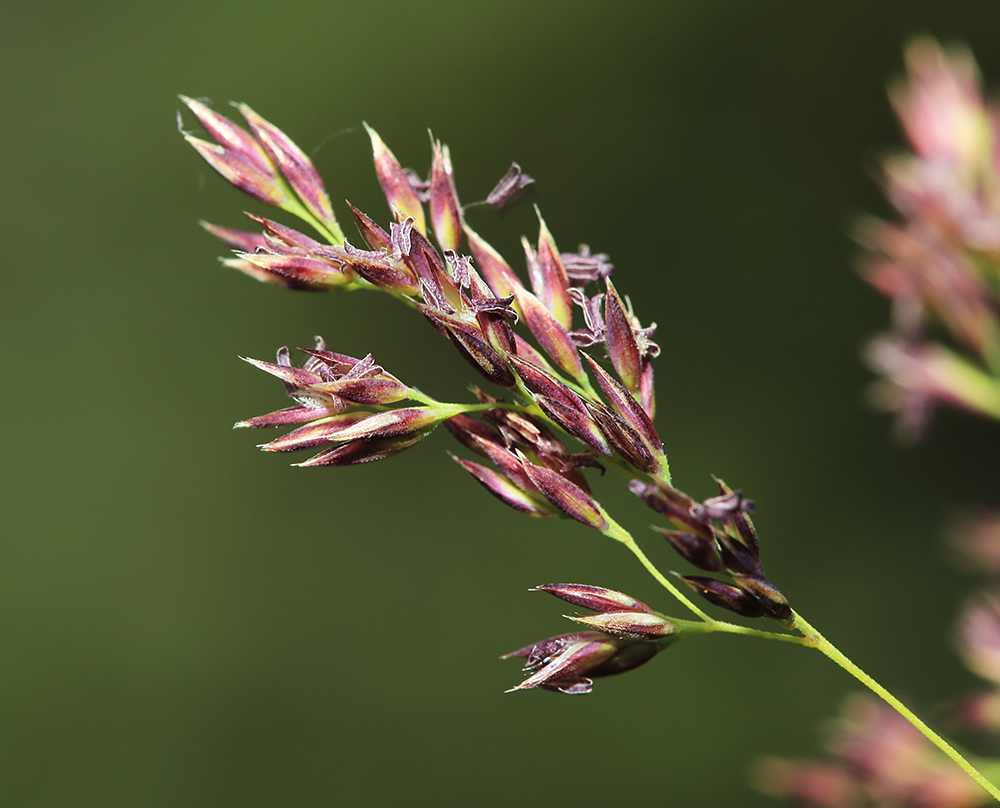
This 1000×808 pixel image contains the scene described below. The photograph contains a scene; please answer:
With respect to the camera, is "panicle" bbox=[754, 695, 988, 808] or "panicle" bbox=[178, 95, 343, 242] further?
"panicle" bbox=[754, 695, 988, 808]

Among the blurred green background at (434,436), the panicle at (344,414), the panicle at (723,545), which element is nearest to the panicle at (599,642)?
the panicle at (723,545)

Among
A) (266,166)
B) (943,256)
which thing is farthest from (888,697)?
(943,256)

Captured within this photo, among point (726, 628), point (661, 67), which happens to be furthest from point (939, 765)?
point (661, 67)

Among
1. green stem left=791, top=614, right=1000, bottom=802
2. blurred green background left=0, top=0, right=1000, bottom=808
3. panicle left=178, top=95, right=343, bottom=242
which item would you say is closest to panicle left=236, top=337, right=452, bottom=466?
panicle left=178, top=95, right=343, bottom=242

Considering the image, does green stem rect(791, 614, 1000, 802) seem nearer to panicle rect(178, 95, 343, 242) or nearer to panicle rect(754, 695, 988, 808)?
panicle rect(178, 95, 343, 242)

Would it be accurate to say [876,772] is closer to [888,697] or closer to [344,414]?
[888,697]

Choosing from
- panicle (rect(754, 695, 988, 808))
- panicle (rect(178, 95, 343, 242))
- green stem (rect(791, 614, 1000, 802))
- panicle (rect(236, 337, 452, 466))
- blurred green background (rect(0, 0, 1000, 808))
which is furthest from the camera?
blurred green background (rect(0, 0, 1000, 808))

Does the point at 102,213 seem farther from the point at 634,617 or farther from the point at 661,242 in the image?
the point at 634,617
